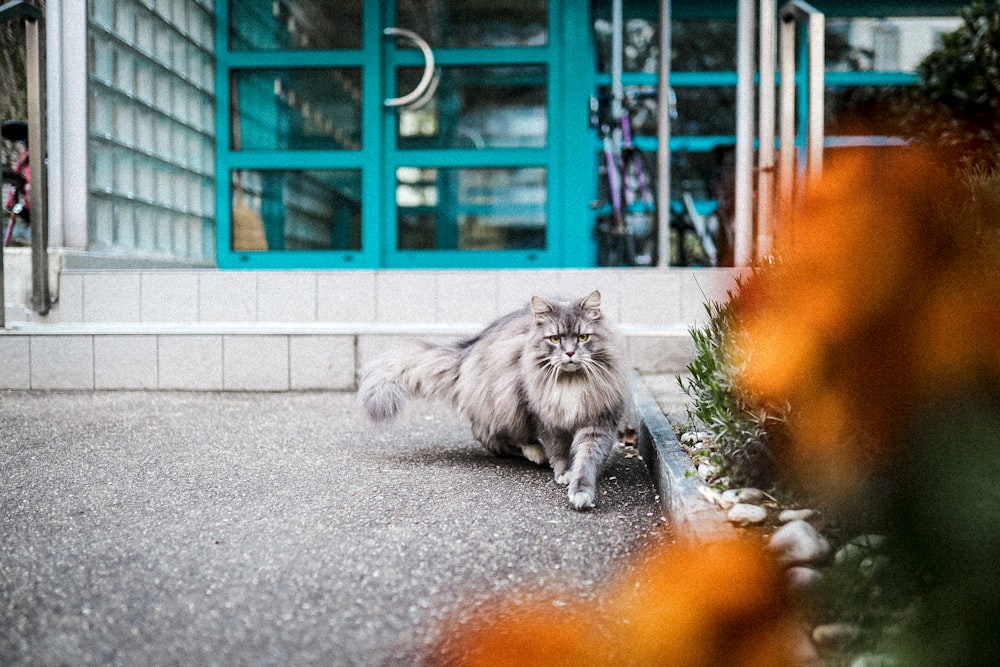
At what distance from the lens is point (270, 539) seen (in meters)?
1.91

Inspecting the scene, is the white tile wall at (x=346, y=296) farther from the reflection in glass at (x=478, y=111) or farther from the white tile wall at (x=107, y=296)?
the reflection in glass at (x=478, y=111)

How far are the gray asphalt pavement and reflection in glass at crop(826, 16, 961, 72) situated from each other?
4.79 metres

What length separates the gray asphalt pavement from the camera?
1.42 meters

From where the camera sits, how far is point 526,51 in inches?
227

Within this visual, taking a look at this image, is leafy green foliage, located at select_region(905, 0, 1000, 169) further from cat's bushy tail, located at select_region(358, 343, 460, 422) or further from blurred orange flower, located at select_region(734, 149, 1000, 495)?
cat's bushy tail, located at select_region(358, 343, 460, 422)

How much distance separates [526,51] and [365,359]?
9.85 ft

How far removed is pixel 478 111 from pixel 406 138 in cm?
59

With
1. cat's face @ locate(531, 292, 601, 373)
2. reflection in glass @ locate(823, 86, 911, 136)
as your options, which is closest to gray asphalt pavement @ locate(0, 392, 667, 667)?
cat's face @ locate(531, 292, 601, 373)

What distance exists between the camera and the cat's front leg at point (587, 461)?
2.18m

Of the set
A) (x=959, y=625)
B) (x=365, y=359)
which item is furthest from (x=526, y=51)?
(x=959, y=625)

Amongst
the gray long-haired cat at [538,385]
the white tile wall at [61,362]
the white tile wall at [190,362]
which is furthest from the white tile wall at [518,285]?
the white tile wall at [61,362]

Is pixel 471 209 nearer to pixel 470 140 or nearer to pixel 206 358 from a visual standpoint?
pixel 470 140

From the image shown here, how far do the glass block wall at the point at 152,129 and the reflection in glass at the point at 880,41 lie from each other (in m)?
4.95

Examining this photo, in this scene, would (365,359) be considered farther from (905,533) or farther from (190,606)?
(905,533)
